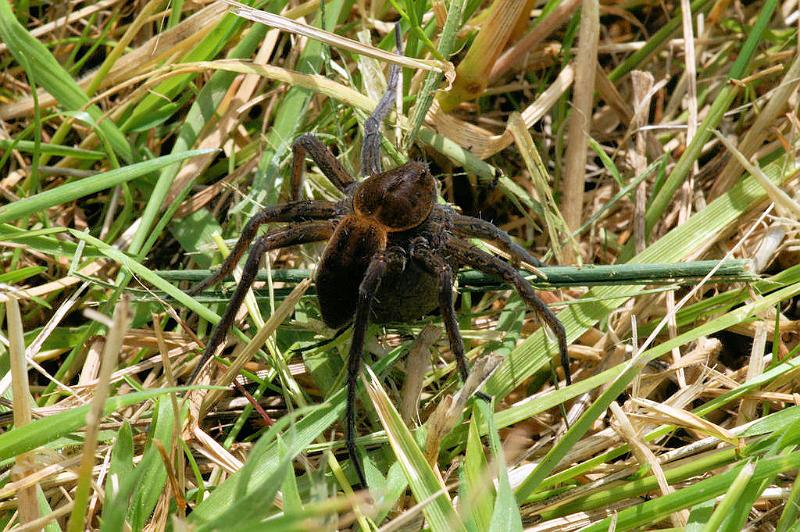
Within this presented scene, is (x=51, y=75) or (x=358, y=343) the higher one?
(x=51, y=75)

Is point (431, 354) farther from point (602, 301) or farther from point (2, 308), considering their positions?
point (2, 308)

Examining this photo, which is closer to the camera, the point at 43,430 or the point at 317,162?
the point at 43,430

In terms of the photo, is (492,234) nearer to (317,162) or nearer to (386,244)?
(386,244)

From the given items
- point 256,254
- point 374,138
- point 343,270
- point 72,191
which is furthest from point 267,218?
point 72,191

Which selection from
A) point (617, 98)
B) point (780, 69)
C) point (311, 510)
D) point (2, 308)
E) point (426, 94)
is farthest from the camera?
point (617, 98)

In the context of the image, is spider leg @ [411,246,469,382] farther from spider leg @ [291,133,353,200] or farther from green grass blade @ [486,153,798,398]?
spider leg @ [291,133,353,200]

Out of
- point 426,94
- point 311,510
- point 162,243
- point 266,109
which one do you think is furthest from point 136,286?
point 311,510

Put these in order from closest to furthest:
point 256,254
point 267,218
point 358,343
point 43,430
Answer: point 43,430 < point 358,343 < point 256,254 < point 267,218
